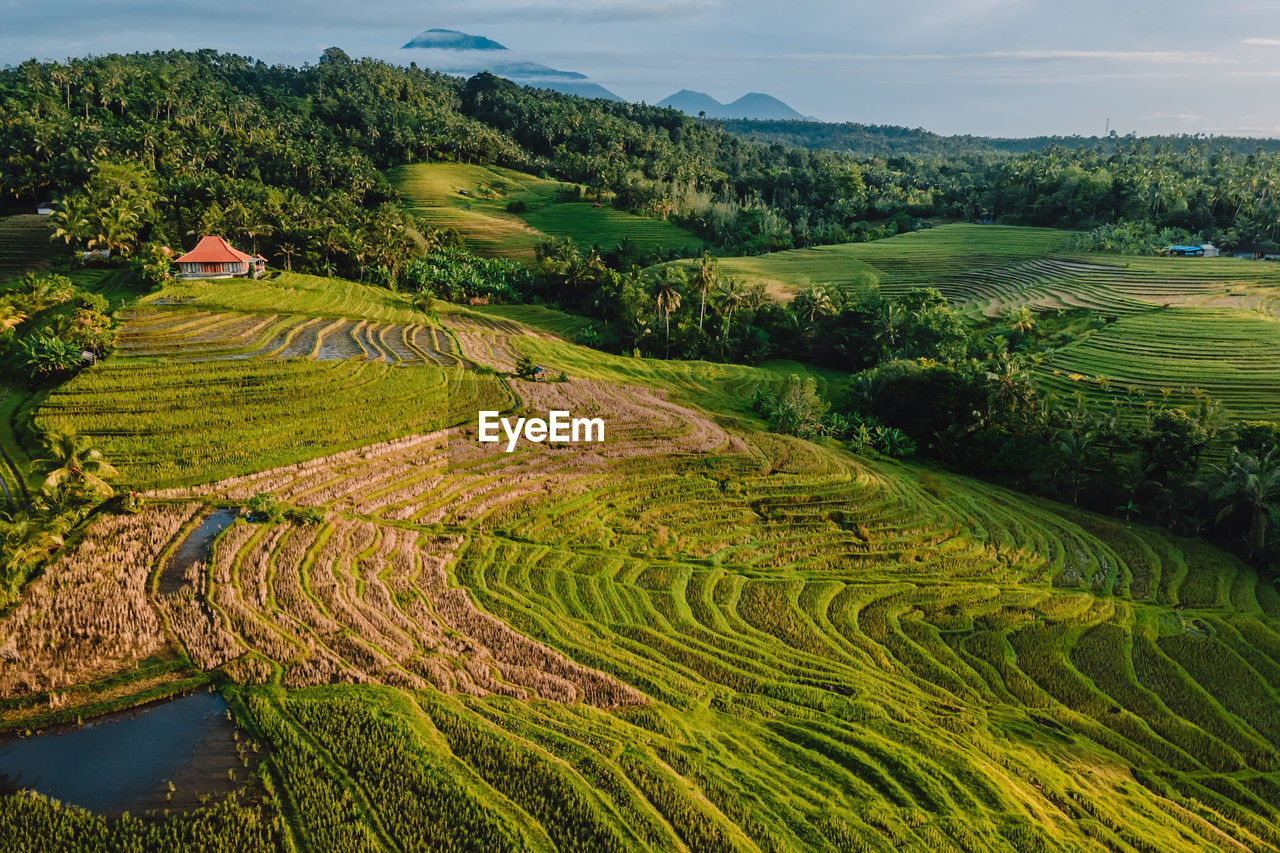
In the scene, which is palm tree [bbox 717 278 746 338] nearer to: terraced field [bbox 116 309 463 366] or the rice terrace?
the rice terrace

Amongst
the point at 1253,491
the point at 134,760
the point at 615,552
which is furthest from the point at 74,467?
the point at 1253,491

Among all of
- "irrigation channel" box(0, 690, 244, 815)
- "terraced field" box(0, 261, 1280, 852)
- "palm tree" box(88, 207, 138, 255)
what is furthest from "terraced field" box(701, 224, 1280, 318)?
"irrigation channel" box(0, 690, 244, 815)

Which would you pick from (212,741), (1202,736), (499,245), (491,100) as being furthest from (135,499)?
(491,100)

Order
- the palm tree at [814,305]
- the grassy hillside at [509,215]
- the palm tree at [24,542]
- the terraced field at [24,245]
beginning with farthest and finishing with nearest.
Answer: the grassy hillside at [509,215] → the palm tree at [814,305] → the terraced field at [24,245] → the palm tree at [24,542]

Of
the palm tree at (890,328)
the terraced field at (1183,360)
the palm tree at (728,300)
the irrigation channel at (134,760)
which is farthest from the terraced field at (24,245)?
the terraced field at (1183,360)

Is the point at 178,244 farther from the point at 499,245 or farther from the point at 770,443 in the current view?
the point at 770,443

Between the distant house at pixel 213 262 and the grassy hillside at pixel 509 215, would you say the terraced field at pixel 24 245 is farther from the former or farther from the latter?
the grassy hillside at pixel 509 215
